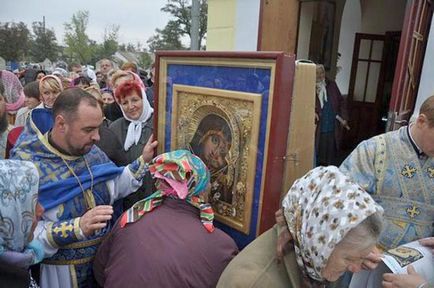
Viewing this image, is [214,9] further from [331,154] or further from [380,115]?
[380,115]

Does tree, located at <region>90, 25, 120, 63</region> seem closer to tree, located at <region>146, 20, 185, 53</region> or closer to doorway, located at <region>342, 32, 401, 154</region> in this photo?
tree, located at <region>146, 20, 185, 53</region>

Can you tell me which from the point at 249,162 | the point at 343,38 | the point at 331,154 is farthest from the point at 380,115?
the point at 249,162

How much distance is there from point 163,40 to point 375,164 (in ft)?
138

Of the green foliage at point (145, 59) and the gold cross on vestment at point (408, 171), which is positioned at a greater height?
the gold cross on vestment at point (408, 171)

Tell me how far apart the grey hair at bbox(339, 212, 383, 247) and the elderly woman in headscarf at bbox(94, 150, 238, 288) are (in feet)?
1.74

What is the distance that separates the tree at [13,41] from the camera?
37.3 metres

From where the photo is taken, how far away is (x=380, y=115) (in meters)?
7.68

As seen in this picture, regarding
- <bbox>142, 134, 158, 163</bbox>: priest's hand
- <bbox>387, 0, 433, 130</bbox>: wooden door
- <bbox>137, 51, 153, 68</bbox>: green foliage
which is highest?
<bbox>387, 0, 433, 130</bbox>: wooden door

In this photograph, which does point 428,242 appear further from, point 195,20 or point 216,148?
point 195,20

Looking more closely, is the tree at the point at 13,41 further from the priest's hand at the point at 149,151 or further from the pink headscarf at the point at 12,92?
the priest's hand at the point at 149,151

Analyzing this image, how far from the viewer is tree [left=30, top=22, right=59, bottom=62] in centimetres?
4331

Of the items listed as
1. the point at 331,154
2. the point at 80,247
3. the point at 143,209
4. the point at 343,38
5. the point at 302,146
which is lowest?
the point at 331,154

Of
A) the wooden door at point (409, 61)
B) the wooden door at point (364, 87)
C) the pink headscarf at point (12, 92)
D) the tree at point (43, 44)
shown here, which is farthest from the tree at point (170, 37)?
the wooden door at point (409, 61)

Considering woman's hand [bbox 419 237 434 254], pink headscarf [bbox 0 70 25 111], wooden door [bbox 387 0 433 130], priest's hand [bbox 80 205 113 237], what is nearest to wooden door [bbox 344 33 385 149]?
wooden door [bbox 387 0 433 130]
